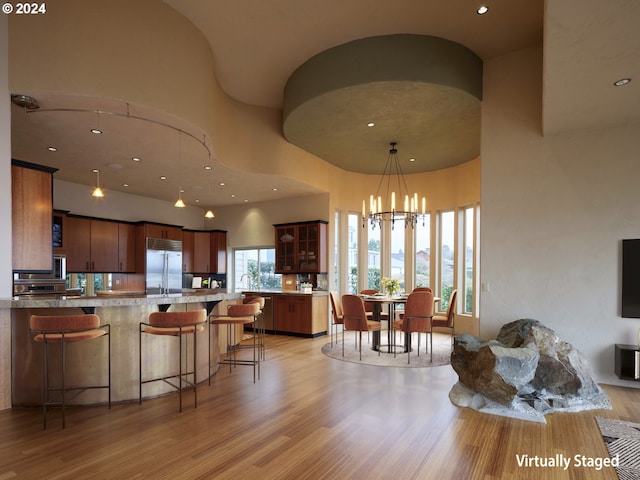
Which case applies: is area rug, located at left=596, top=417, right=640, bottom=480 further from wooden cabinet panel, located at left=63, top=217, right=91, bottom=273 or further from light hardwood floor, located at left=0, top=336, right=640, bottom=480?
wooden cabinet panel, located at left=63, top=217, right=91, bottom=273

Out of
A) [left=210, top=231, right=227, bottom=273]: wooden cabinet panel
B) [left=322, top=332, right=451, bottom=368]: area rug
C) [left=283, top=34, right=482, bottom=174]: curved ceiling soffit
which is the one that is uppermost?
[left=283, top=34, right=482, bottom=174]: curved ceiling soffit

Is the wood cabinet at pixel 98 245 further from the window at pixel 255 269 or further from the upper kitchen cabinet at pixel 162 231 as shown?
the window at pixel 255 269

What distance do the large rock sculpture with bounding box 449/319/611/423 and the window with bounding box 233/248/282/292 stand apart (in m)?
5.84

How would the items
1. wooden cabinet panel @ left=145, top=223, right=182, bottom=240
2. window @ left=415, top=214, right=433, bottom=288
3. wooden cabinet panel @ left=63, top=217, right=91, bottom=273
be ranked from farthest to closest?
window @ left=415, top=214, right=433, bottom=288, wooden cabinet panel @ left=145, top=223, right=182, bottom=240, wooden cabinet panel @ left=63, top=217, right=91, bottom=273

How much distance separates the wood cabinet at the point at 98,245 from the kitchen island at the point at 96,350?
416cm

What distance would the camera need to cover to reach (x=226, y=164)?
6.05 meters

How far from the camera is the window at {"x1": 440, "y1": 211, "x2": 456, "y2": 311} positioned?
8.49m

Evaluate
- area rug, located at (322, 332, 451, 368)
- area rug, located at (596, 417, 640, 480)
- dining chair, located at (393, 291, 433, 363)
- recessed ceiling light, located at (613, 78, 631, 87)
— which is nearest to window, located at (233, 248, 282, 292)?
area rug, located at (322, 332, 451, 368)

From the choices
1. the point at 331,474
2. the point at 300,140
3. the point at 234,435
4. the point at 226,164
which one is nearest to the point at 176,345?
the point at 234,435

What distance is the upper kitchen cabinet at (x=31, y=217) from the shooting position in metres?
4.30

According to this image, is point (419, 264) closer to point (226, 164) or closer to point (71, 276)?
point (226, 164)

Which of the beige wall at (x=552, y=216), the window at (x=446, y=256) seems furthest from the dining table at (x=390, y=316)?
the window at (x=446, y=256)

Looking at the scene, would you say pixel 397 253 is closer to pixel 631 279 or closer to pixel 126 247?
pixel 631 279

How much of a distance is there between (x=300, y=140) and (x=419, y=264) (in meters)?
4.31
